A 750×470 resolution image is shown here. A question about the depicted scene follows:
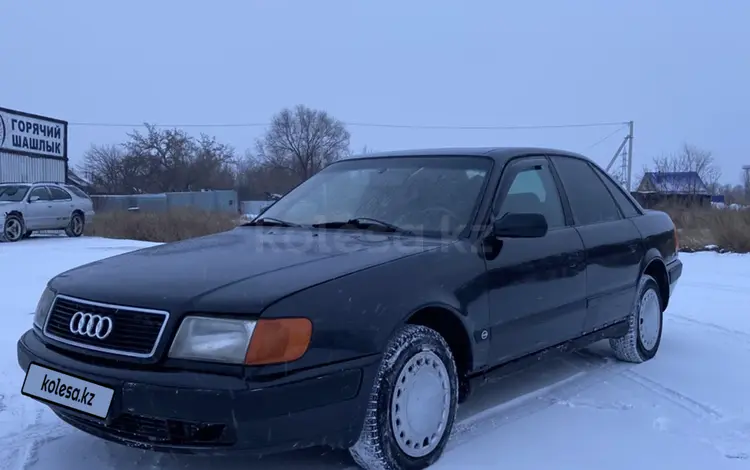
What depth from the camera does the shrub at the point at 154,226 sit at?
18.0 m

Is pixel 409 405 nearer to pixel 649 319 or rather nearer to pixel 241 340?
pixel 241 340

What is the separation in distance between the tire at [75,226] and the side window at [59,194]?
0.51m

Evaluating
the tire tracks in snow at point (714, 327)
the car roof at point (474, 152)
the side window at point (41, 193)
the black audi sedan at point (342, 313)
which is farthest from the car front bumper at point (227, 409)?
the side window at point (41, 193)

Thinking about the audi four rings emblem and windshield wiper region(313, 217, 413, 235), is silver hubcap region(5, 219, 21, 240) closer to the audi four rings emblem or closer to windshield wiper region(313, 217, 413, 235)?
windshield wiper region(313, 217, 413, 235)

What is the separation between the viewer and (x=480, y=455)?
3.04 meters

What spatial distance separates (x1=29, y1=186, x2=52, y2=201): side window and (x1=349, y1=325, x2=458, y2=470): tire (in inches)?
637

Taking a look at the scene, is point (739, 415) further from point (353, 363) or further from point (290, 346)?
point (290, 346)

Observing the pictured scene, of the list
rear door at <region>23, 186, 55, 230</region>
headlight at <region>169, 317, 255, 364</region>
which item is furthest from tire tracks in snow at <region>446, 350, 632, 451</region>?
rear door at <region>23, 186, 55, 230</region>

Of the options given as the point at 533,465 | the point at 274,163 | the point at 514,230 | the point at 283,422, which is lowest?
the point at 533,465

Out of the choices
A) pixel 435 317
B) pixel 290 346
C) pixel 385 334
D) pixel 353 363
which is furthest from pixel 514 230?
pixel 290 346

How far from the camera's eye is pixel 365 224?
3.53 meters

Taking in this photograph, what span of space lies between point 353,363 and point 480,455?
92 centimetres

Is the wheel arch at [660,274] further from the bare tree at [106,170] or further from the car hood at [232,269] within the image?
the bare tree at [106,170]
